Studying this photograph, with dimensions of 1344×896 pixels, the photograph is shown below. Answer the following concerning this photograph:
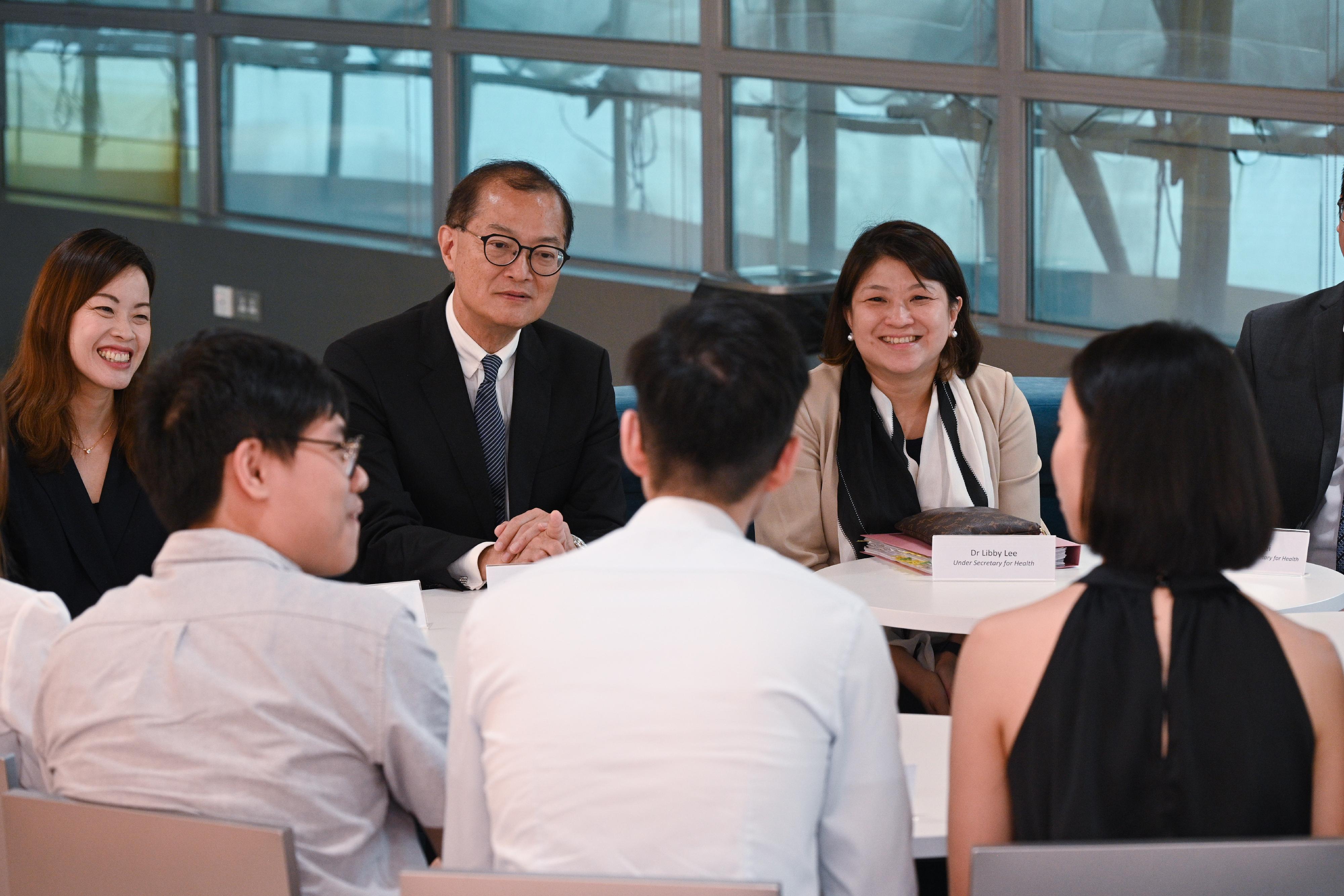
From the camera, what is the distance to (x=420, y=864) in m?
1.55

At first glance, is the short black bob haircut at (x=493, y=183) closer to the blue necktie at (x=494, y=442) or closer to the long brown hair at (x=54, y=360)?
the blue necktie at (x=494, y=442)

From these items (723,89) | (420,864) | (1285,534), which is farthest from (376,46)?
Result: (420,864)

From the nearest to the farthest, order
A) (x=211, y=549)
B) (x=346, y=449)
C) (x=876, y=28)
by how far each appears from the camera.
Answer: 1. (x=211, y=549)
2. (x=346, y=449)
3. (x=876, y=28)

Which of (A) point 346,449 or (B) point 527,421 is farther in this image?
(B) point 527,421

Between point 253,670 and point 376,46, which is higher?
point 376,46

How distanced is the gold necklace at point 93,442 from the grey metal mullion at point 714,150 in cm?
437

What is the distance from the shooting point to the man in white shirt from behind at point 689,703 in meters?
1.22

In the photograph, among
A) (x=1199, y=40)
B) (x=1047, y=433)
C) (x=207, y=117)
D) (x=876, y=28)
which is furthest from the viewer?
(x=207, y=117)

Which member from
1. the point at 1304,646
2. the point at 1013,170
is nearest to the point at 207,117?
the point at 1013,170

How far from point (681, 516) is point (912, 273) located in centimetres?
188

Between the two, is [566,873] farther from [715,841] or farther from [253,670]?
[253,670]

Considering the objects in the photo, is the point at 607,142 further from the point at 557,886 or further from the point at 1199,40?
the point at 557,886

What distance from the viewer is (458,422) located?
9.25 ft

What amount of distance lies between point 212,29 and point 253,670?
7860 millimetres
